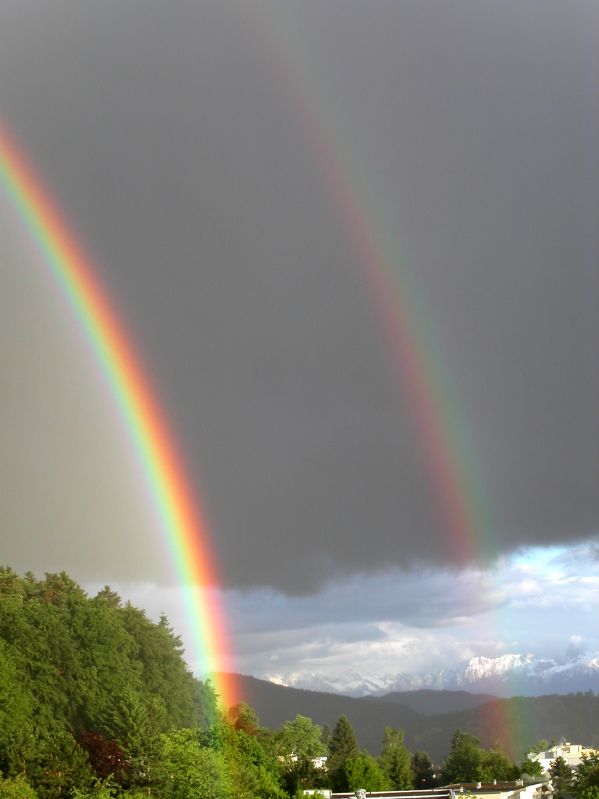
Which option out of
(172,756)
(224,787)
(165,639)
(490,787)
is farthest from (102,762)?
(490,787)

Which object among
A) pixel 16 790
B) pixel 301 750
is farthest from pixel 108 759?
pixel 301 750

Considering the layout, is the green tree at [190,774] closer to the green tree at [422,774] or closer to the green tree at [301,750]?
the green tree at [301,750]

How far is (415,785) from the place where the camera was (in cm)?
12669

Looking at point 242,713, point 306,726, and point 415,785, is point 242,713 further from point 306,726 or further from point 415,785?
point 415,785

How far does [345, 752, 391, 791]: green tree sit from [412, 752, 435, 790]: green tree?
22719 millimetres

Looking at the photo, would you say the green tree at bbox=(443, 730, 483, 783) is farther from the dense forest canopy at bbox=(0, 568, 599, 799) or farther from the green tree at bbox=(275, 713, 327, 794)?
the dense forest canopy at bbox=(0, 568, 599, 799)

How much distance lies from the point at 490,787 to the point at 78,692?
4907 cm

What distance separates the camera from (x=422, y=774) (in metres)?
130

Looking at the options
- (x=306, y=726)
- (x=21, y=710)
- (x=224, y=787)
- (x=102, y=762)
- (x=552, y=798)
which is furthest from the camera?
(x=306, y=726)

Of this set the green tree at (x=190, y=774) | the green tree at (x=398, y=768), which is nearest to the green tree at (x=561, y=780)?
the green tree at (x=398, y=768)

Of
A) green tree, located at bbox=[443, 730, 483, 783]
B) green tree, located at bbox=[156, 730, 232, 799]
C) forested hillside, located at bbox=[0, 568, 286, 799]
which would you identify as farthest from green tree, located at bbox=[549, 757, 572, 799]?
green tree, located at bbox=[156, 730, 232, 799]

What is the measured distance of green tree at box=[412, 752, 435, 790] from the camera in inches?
5034

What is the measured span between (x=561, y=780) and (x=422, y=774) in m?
31.8

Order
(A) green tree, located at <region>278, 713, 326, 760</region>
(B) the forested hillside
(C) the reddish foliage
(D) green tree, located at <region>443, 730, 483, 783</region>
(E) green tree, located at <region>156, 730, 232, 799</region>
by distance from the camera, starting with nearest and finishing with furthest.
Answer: (E) green tree, located at <region>156, 730, 232, 799</region> → (B) the forested hillside → (C) the reddish foliage → (A) green tree, located at <region>278, 713, 326, 760</region> → (D) green tree, located at <region>443, 730, 483, 783</region>
